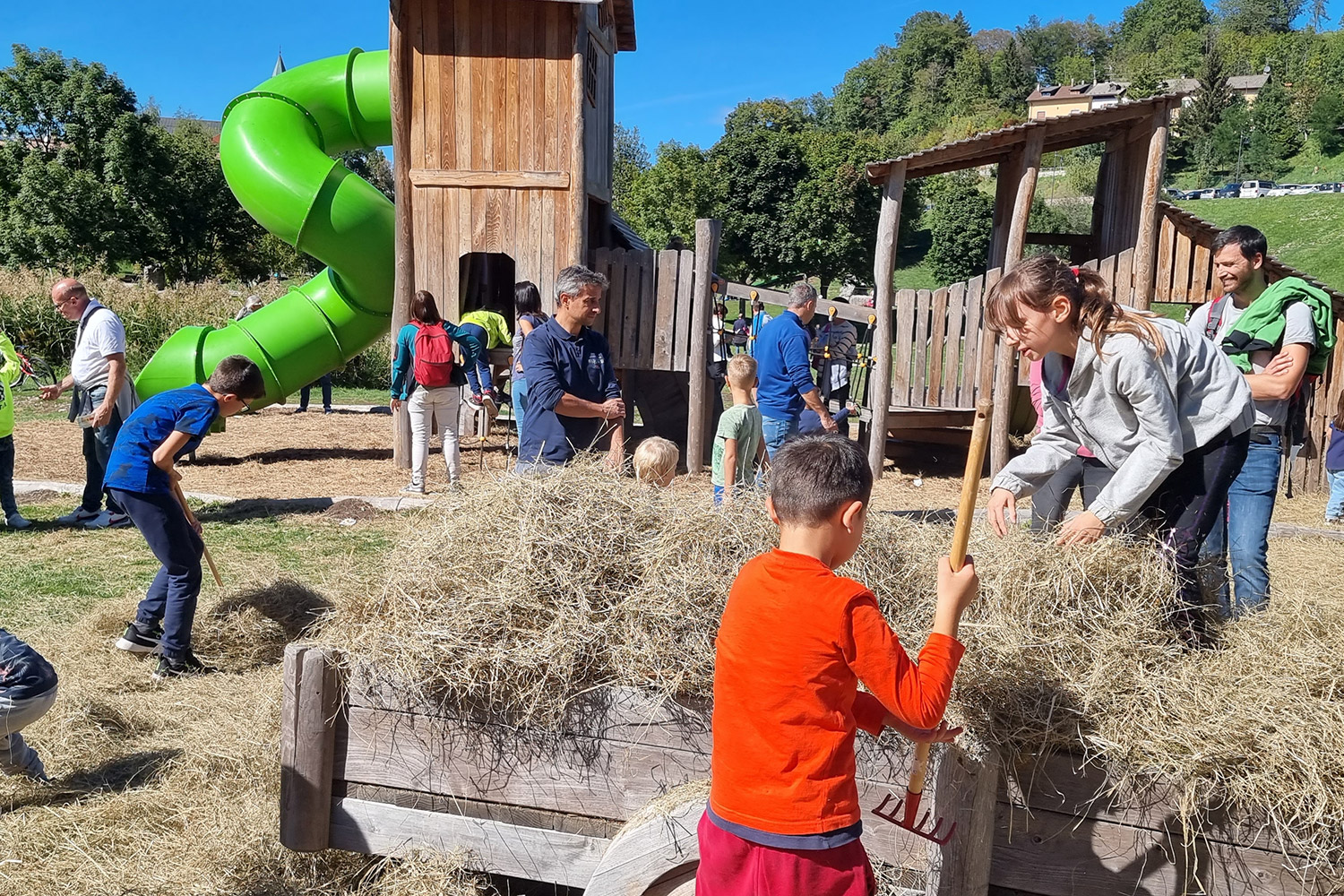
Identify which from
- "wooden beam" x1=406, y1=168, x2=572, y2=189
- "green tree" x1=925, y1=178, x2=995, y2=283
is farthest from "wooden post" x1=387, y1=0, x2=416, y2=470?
"green tree" x1=925, y1=178, x2=995, y2=283

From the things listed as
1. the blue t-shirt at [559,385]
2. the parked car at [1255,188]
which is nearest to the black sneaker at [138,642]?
the blue t-shirt at [559,385]

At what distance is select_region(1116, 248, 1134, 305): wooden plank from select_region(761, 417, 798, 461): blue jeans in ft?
14.3

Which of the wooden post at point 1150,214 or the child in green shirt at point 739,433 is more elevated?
the wooden post at point 1150,214

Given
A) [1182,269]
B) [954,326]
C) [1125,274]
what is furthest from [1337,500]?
[954,326]

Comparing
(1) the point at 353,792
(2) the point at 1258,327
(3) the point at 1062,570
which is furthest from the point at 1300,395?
(1) the point at 353,792

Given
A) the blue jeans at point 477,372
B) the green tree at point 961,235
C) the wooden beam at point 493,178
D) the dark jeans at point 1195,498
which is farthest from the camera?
the green tree at point 961,235

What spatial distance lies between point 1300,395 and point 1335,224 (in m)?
45.0

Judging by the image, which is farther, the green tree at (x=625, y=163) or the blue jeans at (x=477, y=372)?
the green tree at (x=625, y=163)

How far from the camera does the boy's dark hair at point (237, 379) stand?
4.59 m

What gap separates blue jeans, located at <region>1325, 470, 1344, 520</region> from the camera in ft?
28.1

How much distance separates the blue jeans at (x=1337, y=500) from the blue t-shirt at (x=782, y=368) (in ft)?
16.8

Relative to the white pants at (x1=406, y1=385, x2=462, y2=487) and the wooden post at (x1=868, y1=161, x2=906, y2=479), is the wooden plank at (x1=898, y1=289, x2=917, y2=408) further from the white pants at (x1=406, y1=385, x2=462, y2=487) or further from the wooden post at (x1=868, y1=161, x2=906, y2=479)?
the white pants at (x1=406, y1=385, x2=462, y2=487)

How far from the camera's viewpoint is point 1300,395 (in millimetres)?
4234

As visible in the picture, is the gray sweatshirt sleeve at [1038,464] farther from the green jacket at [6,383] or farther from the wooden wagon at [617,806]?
the green jacket at [6,383]
